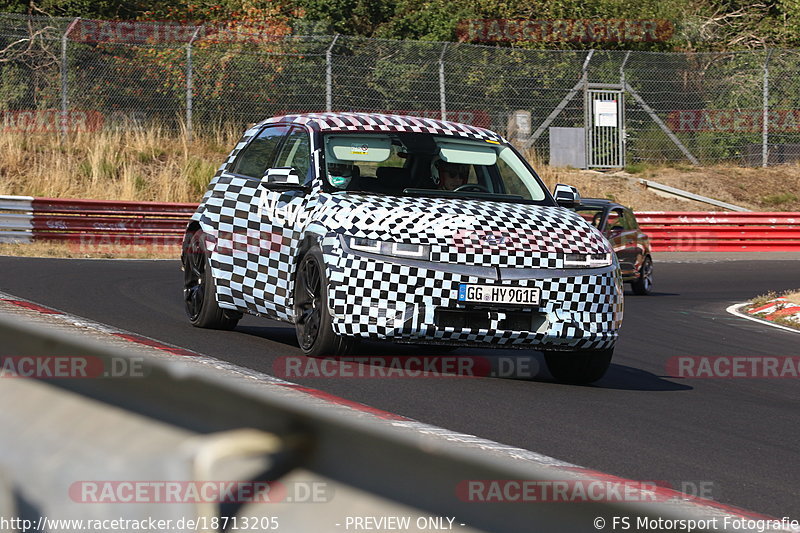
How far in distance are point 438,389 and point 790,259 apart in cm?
2402

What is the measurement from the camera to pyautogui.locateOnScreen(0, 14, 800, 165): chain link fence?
1142 inches

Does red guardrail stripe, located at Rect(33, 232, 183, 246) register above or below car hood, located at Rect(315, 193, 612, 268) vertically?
below

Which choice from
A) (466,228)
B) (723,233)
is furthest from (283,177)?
(723,233)

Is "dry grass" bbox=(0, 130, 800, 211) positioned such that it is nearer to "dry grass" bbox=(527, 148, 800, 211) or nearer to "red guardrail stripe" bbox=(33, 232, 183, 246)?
"dry grass" bbox=(527, 148, 800, 211)

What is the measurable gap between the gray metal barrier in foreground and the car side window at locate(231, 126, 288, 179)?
21.8 ft

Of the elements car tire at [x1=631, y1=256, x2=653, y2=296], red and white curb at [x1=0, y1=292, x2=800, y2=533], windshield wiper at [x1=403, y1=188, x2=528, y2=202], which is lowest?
car tire at [x1=631, y1=256, x2=653, y2=296]

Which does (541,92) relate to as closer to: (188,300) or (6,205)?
(6,205)

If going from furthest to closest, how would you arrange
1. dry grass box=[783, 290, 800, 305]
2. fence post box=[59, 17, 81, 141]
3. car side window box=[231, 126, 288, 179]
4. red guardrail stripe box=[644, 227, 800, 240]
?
red guardrail stripe box=[644, 227, 800, 240] < fence post box=[59, 17, 81, 141] < dry grass box=[783, 290, 800, 305] < car side window box=[231, 126, 288, 179]

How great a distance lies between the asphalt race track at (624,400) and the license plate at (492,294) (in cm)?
56

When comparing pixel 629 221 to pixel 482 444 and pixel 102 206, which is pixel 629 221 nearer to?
pixel 102 206

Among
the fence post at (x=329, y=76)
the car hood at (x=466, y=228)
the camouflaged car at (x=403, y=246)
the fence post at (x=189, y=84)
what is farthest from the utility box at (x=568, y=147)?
the car hood at (x=466, y=228)

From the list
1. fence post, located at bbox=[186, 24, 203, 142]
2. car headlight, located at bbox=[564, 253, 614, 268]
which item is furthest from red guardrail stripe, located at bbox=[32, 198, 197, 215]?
car headlight, located at bbox=[564, 253, 614, 268]

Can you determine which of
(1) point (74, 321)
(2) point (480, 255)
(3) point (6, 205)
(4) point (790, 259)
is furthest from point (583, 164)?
(1) point (74, 321)

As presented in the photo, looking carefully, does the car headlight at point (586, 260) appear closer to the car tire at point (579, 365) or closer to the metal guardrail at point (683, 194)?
the car tire at point (579, 365)
